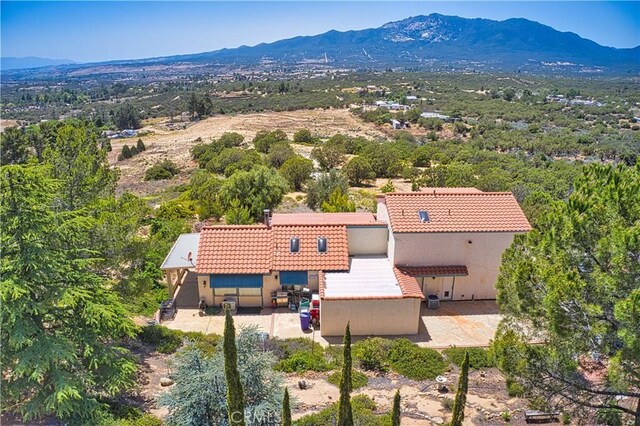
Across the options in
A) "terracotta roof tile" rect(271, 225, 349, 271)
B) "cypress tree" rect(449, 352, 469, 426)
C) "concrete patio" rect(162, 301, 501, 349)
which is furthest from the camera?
"terracotta roof tile" rect(271, 225, 349, 271)

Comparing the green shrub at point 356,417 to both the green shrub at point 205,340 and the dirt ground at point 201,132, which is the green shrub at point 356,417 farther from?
the dirt ground at point 201,132

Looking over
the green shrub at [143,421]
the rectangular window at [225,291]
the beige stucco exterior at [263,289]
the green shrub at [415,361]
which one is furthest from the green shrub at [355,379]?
the rectangular window at [225,291]

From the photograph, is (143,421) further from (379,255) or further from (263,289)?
(379,255)

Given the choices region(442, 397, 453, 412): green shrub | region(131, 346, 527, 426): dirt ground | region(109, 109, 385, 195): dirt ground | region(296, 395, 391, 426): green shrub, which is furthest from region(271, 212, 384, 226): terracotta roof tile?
region(109, 109, 385, 195): dirt ground

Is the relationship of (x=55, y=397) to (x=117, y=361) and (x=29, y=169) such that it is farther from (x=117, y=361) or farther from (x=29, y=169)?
(x=29, y=169)

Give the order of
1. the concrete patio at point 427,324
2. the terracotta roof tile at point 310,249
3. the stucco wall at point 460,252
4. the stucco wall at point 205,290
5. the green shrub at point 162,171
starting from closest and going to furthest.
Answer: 1. the concrete patio at point 427,324
2. the terracotta roof tile at point 310,249
3. the stucco wall at point 205,290
4. the stucco wall at point 460,252
5. the green shrub at point 162,171

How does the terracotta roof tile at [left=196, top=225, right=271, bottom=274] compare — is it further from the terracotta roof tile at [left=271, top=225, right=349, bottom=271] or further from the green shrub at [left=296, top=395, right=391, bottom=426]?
the green shrub at [left=296, top=395, right=391, bottom=426]

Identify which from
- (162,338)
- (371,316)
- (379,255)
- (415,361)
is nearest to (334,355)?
(371,316)
